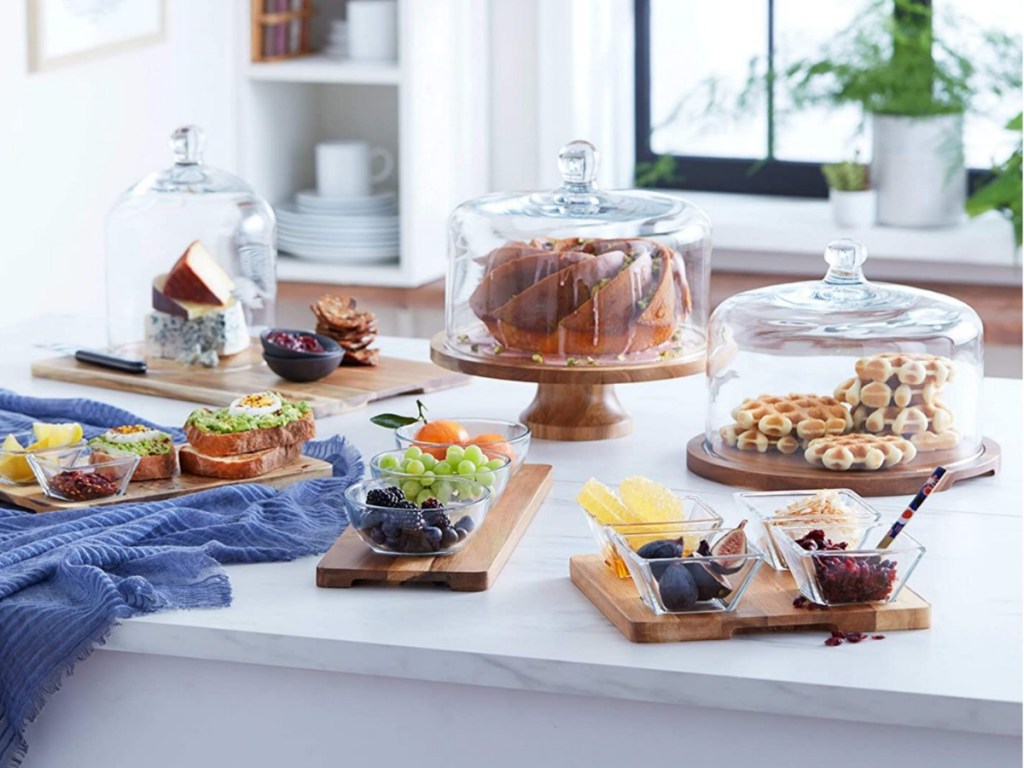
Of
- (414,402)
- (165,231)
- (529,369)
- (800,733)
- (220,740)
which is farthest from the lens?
(165,231)

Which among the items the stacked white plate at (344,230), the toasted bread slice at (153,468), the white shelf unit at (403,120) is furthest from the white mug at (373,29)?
the toasted bread slice at (153,468)

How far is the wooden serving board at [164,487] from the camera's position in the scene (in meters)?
1.56

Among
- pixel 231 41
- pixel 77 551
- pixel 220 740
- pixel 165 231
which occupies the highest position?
pixel 231 41

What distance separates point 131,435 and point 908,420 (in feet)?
2.56

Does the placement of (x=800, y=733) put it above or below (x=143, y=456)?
below

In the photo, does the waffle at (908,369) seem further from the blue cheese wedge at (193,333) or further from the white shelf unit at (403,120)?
the white shelf unit at (403,120)

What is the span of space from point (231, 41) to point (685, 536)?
2.83m

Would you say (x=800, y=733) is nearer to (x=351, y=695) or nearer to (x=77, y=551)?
(x=351, y=695)

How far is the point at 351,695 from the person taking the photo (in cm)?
132

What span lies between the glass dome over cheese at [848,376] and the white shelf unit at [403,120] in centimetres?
195

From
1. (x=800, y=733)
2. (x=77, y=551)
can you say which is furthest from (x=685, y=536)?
(x=77, y=551)

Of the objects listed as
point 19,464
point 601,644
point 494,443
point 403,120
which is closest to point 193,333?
point 19,464

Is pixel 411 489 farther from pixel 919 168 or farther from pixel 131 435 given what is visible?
pixel 919 168

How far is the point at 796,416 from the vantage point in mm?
1694
